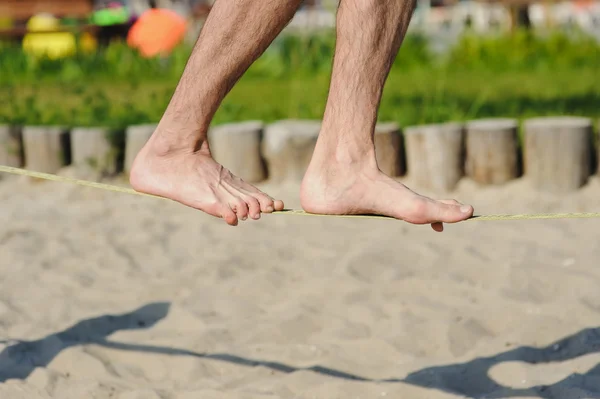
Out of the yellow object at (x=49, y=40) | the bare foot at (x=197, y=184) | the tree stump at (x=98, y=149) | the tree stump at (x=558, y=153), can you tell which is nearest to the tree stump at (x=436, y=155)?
the tree stump at (x=558, y=153)

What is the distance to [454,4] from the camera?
1625cm

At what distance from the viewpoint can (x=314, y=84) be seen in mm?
6516

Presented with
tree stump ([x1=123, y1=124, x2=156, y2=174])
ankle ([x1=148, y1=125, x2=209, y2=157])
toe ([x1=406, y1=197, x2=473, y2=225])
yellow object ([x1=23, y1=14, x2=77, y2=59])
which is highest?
ankle ([x1=148, y1=125, x2=209, y2=157])

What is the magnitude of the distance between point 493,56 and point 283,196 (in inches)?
162

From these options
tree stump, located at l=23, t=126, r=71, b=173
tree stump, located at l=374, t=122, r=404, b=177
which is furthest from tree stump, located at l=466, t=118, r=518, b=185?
tree stump, located at l=23, t=126, r=71, b=173

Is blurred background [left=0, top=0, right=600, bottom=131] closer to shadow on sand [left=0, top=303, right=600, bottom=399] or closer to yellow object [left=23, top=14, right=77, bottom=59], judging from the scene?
yellow object [left=23, top=14, right=77, bottom=59]

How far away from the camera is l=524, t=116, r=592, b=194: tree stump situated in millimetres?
4168

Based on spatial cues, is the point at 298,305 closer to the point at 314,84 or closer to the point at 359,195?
the point at 359,195

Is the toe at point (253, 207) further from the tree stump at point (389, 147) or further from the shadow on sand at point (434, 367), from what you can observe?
the tree stump at point (389, 147)

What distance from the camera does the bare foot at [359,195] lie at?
2074mm

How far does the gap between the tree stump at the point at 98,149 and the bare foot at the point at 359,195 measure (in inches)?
102

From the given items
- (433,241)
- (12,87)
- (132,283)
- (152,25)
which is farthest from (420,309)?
(152,25)

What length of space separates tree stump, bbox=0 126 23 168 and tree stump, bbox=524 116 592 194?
2400 mm

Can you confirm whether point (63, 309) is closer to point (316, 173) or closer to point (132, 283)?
point (132, 283)
